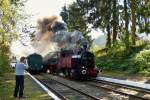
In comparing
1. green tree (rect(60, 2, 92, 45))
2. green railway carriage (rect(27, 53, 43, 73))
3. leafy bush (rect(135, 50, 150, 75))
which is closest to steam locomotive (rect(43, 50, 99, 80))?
leafy bush (rect(135, 50, 150, 75))

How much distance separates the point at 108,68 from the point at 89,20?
19.7 metres

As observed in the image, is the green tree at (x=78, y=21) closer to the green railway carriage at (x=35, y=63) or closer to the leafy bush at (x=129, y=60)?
the green railway carriage at (x=35, y=63)

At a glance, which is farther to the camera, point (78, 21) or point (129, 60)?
point (78, 21)

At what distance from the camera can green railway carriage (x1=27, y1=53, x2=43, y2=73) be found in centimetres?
5506

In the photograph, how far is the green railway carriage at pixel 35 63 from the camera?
181 feet

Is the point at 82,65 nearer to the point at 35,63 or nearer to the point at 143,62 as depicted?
the point at 143,62

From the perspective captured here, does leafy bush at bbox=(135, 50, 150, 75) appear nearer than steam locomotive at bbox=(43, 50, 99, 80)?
No

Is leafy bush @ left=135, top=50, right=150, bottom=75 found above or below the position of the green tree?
below

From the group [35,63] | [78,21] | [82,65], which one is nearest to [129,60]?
[82,65]

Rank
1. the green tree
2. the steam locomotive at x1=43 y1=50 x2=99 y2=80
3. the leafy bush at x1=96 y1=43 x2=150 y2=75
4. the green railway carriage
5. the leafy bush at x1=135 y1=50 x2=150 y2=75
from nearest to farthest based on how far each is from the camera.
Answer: the steam locomotive at x1=43 y1=50 x2=99 y2=80 < the leafy bush at x1=135 y1=50 x2=150 y2=75 < the leafy bush at x1=96 y1=43 x2=150 y2=75 < the green railway carriage < the green tree

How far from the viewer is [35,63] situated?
55.7 meters

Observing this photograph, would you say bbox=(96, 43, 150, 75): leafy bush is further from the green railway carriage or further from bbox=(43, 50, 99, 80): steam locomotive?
the green railway carriage

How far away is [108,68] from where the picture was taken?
46.9m

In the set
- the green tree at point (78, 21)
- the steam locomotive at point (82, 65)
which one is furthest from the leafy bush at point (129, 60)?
the green tree at point (78, 21)
